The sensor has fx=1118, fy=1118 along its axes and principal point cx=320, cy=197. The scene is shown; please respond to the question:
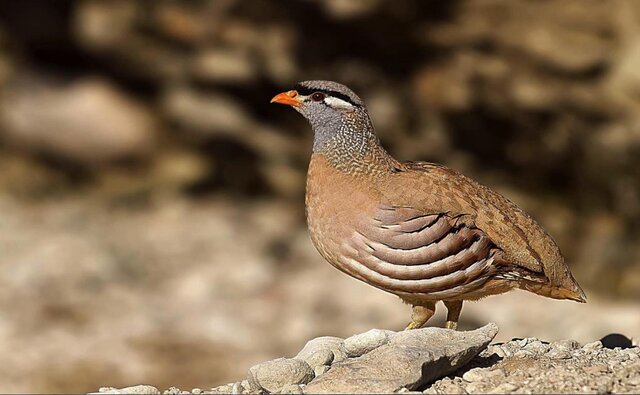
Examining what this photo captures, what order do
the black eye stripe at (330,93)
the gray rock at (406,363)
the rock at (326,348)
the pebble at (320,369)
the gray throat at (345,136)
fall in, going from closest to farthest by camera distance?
the gray rock at (406,363) → the pebble at (320,369) → the rock at (326,348) → the gray throat at (345,136) → the black eye stripe at (330,93)

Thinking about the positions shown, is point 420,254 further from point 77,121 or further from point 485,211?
point 77,121

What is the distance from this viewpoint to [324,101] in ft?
27.1

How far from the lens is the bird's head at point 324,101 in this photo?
26.9ft

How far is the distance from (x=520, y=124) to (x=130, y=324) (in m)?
5.89

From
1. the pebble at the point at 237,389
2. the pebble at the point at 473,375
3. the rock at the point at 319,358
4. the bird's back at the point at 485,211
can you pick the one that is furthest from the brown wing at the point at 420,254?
the pebble at the point at 237,389

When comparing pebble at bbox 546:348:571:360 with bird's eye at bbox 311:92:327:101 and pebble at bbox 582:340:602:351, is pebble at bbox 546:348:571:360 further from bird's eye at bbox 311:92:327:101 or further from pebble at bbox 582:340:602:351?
bird's eye at bbox 311:92:327:101

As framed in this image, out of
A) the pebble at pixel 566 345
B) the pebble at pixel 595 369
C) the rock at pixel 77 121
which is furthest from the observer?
the rock at pixel 77 121

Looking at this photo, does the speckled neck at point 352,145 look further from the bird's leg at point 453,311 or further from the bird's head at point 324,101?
the bird's leg at point 453,311

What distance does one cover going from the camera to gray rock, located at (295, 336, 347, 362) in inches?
271

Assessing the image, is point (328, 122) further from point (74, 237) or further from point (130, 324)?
point (74, 237)

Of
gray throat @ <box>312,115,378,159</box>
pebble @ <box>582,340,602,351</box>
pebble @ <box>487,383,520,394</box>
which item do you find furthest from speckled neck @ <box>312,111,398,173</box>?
pebble @ <box>487,383,520,394</box>

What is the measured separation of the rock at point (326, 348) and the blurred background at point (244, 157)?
21.7 ft

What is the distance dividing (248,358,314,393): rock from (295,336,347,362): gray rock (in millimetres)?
347

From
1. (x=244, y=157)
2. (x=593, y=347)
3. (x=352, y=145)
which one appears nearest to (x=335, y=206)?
(x=352, y=145)
